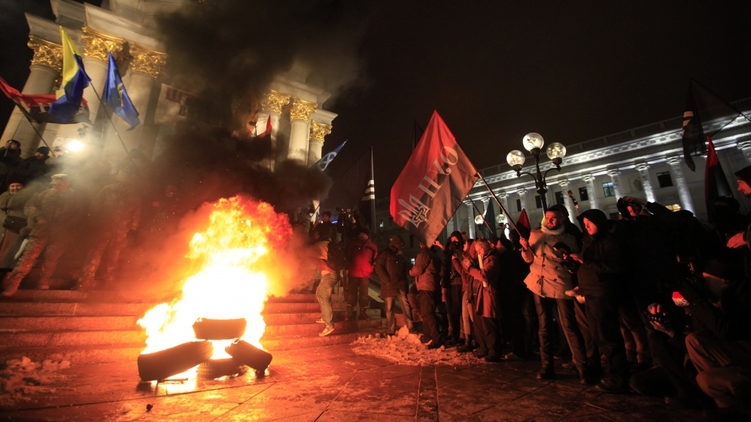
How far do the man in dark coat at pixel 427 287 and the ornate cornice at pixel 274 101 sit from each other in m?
14.6

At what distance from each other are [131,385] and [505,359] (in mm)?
5165

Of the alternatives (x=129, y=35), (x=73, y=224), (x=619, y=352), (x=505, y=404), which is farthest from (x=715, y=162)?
(x=129, y=35)

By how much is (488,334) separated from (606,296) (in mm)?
2031

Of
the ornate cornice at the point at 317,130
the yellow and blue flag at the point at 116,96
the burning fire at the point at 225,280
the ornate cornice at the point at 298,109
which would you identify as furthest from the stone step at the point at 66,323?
the ornate cornice at the point at 317,130

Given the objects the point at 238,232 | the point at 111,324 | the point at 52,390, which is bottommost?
the point at 52,390

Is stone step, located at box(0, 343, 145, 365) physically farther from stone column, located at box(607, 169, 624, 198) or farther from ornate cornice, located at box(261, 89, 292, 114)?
stone column, located at box(607, 169, 624, 198)

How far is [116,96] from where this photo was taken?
11.8 m

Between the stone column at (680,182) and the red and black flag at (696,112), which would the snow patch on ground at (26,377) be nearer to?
the red and black flag at (696,112)

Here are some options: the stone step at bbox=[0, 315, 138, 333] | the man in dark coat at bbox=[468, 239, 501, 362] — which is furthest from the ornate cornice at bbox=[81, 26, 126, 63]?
the man in dark coat at bbox=[468, 239, 501, 362]

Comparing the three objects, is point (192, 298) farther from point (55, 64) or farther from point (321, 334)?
point (55, 64)

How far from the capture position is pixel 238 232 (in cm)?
654

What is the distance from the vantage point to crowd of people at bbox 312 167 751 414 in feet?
8.39

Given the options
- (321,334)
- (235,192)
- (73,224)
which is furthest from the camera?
(235,192)

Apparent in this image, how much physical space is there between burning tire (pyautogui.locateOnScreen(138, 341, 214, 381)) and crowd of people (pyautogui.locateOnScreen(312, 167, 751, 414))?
2.91 meters
